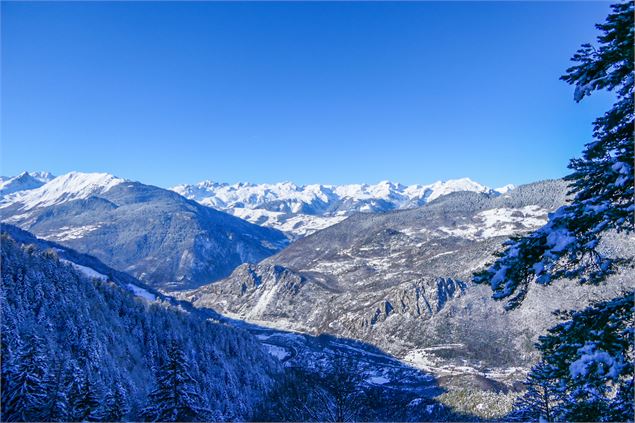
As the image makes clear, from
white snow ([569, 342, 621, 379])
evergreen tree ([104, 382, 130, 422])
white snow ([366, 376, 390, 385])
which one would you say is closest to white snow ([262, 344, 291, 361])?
white snow ([366, 376, 390, 385])

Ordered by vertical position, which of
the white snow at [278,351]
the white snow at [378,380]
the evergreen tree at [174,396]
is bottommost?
the white snow at [378,380]

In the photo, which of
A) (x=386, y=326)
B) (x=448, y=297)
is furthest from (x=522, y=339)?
(x=386, y=326)

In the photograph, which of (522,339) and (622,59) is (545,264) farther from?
(522,339)

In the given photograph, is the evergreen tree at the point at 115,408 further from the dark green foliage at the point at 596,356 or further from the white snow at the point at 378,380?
the white snow at the point at 378,380

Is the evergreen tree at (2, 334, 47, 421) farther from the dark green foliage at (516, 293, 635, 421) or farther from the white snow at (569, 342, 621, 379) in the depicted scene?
the white snow at (569, 342, 621, 379)

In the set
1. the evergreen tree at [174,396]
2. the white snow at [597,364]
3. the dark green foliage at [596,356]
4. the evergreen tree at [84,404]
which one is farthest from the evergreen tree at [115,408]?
the white snow at [597,364]
